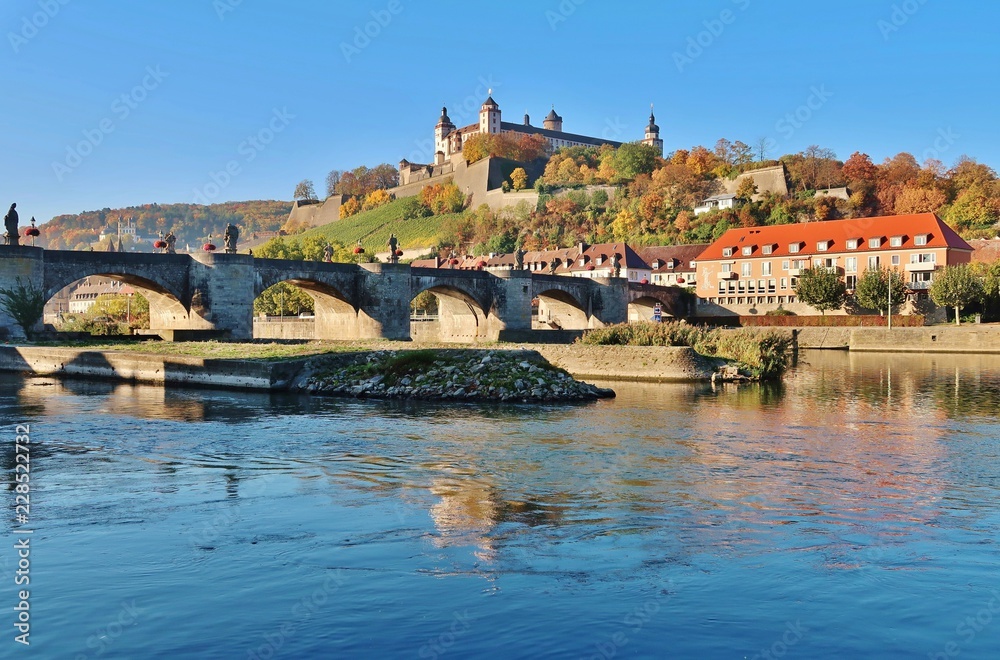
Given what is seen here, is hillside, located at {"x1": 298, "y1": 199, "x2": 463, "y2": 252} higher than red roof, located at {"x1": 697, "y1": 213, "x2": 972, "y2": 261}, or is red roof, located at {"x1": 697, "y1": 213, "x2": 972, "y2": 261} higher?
hillside, located at {"x1": 298, "y1": 199, "x2": 463, "y2": 252}

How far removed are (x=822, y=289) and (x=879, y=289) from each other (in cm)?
499

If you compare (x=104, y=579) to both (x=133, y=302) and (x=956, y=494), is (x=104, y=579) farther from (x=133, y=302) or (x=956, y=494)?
(x=133, y=302)

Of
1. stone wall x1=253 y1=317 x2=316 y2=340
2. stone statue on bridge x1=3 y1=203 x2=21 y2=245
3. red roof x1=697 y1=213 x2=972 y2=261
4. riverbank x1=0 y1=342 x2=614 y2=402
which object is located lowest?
riverbank x1=0 y1=342 x2=614 y2=402

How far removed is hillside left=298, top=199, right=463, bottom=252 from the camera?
495 feet

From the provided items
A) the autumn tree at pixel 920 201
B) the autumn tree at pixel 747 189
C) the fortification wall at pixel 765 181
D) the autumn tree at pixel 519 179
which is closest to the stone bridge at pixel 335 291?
the autumn tree at pixel 920 201

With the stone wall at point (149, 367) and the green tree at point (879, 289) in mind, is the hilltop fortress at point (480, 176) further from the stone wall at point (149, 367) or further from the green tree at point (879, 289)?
the stone wall at point (149, 367)

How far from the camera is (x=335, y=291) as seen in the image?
2296 inches

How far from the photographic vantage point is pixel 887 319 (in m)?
74.9

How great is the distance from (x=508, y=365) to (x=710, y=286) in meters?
70.5

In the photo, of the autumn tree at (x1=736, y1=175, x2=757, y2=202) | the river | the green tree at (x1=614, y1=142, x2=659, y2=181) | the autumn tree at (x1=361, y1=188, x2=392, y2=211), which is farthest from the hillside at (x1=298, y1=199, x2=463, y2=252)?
the river

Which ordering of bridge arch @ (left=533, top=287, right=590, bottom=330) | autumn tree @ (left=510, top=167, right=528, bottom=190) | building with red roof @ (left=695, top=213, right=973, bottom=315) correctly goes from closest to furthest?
bridge arch @ (left=533, top=287, right=590, bottom=330) < building with red roof @ (left=695, top=213, right=973, bottom=315) < autumn tree @ (left=510, top=167, right=528, bottom=190)

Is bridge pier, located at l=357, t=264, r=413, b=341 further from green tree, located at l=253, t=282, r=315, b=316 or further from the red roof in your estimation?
the red roof

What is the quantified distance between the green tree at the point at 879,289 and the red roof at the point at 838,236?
21.8ft

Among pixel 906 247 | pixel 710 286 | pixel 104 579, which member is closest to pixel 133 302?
pixel 710 286
